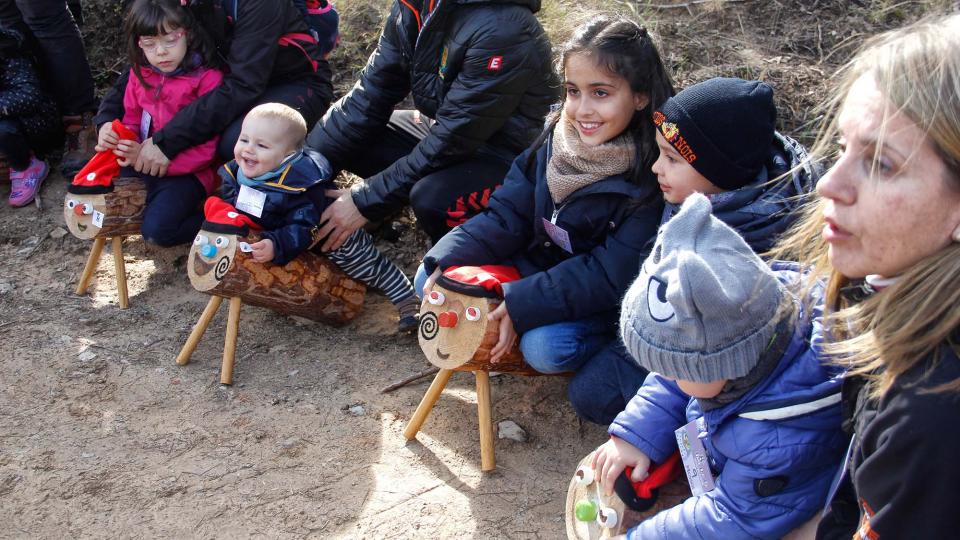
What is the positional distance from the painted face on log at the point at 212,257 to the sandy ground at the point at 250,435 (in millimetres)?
433

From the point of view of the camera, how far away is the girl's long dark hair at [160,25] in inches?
159

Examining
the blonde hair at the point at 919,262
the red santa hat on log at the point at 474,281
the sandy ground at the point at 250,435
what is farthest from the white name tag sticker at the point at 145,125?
the blonde hair at the point at 919,262

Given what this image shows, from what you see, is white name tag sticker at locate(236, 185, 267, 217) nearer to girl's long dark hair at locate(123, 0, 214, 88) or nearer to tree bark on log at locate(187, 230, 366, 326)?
tree bark on log at locate(187, 230, 366, 326)

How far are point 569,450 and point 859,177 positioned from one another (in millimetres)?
1774

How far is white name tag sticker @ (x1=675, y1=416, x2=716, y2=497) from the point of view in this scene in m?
2.06

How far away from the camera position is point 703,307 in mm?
1772

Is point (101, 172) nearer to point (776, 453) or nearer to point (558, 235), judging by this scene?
point (558, 235)

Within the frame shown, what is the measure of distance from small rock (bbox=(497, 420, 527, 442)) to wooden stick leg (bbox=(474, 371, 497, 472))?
0.55 feet

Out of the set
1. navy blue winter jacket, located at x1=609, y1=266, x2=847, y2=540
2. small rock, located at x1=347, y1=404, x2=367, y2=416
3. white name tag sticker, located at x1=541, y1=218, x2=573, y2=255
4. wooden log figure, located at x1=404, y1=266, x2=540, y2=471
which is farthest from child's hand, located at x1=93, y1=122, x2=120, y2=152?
navy blue winter jacket, located at x1=609, y1=266, x2=847, y2=540

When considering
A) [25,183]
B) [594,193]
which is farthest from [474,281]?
[25,183]

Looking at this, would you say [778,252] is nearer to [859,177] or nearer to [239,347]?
[859,177]

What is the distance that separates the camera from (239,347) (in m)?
3.96

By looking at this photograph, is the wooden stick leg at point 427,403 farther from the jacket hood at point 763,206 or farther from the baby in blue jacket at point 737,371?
the baby in blue jacket at point 737,371

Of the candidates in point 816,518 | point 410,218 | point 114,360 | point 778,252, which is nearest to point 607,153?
point 778,252
